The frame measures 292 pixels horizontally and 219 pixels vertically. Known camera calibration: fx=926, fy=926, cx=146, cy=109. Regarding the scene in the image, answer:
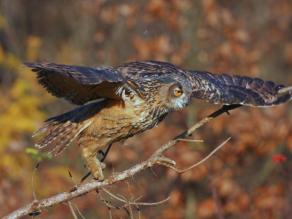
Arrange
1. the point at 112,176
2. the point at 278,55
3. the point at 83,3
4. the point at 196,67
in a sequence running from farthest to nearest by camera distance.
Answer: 1. the point at 278,55
2. the point at 83,3
3. the point at 196,67
4. the point at 112,176

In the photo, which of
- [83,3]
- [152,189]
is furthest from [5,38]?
[152,189]

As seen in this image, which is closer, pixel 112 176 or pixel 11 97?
pixel 112 176

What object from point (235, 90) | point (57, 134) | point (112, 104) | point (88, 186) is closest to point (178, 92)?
point (112, 104)

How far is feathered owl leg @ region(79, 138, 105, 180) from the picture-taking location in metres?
5.60

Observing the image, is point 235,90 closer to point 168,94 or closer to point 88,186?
point 168,94

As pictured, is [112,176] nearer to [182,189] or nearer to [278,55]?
[182,189]

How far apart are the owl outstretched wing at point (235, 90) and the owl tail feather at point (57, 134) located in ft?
2.62

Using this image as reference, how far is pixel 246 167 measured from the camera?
36.3ft

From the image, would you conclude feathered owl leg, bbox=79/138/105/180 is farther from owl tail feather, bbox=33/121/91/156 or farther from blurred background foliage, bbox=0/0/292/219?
blurred background foliage, bbox=0/0/292/219

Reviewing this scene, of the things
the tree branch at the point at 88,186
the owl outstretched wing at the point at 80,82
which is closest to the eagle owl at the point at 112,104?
the owl outstretched wing at the point at 80,82

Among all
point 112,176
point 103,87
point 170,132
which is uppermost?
point 103,87

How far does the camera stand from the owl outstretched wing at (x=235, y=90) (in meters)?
5.91

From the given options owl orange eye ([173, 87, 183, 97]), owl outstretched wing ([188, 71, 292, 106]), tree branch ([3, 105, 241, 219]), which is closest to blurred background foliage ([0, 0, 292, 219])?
owl outstretched wing ([188, 71, 292, 106])

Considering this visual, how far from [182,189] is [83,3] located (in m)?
3.78
